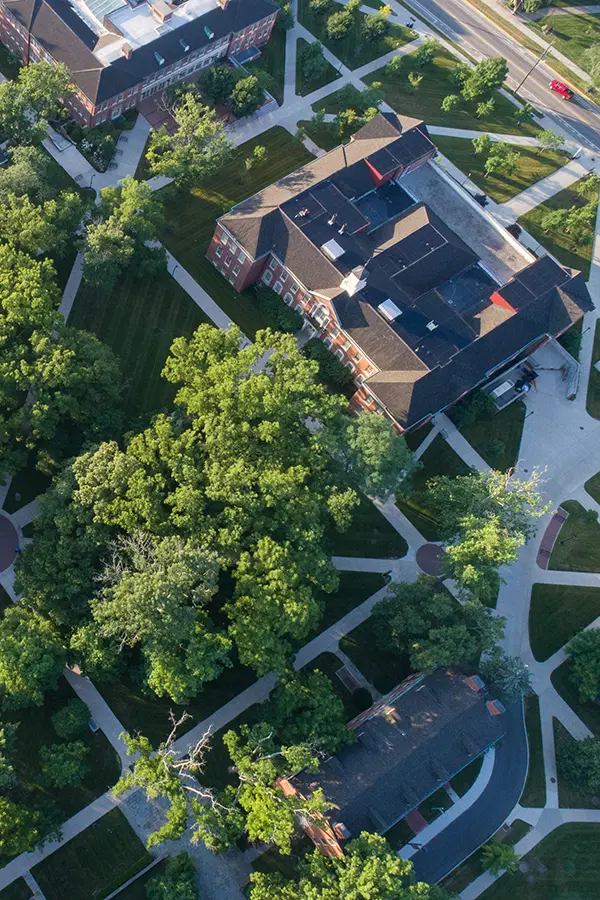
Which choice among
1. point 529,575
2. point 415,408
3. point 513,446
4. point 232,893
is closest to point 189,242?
point 415,408

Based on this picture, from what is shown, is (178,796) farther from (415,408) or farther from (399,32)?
(399,32)

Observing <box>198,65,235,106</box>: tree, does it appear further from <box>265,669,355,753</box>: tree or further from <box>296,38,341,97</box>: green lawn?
<box>265,669,355,753</box>: tree

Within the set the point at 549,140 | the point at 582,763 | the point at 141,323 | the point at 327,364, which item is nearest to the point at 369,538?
the point at 327,364

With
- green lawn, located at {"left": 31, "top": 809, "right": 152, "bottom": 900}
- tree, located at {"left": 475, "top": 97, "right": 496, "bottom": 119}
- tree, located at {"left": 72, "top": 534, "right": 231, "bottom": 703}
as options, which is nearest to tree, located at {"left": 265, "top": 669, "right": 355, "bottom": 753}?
tree, located at {"left": 72, "top": 534, "right": 231, "bottom": 703}

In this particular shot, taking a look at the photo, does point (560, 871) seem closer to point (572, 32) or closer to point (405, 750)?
point (405, 750)

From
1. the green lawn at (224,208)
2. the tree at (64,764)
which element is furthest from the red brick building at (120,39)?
the tree at (64,764)

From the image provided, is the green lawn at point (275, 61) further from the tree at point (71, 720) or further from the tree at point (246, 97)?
the tree at point (71, 720)
